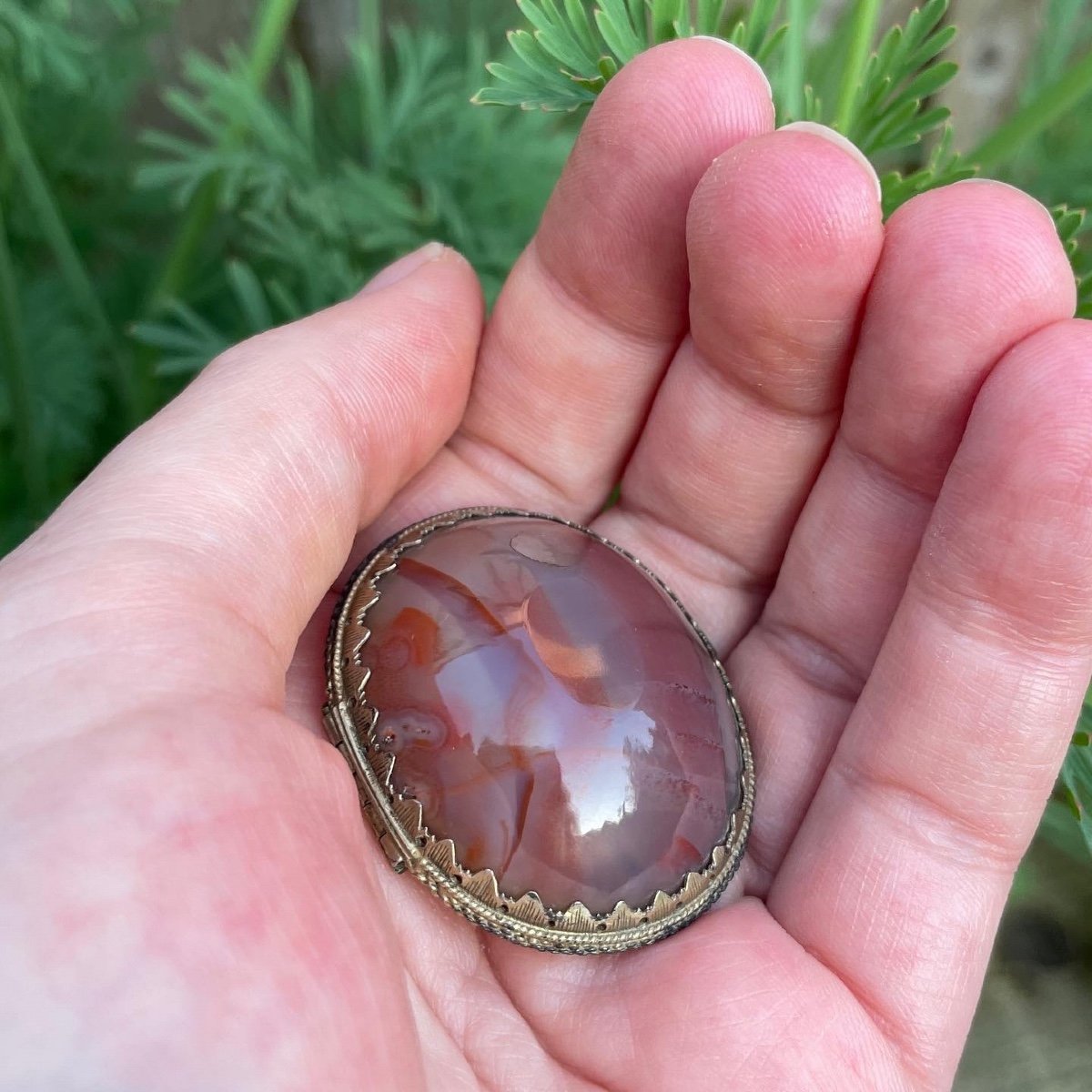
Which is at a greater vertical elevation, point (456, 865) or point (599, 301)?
point (599, 301)

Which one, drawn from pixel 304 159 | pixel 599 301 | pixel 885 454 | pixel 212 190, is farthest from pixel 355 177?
pixel 885 454

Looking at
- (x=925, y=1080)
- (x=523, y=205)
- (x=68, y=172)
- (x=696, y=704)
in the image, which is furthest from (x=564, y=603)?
(x=68, y=172)

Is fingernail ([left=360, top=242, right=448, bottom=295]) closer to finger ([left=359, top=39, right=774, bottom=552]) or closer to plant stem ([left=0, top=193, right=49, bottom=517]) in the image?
finger ([left=359, top=39, right=774, bottom=552])

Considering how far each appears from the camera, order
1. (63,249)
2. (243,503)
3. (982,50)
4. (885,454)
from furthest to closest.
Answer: (982,50) → (63,249) → (885,454) → (243,503)

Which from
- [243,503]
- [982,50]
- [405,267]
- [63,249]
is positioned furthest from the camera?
[982,50]

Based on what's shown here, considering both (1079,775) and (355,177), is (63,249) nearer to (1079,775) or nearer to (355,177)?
(355,177)

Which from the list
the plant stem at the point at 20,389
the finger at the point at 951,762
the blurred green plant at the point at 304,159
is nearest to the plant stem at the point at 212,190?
the blurred green plant at the point at 304,159

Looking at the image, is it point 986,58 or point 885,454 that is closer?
point 885,454

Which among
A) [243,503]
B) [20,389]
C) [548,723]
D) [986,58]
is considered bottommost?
[20,389]
